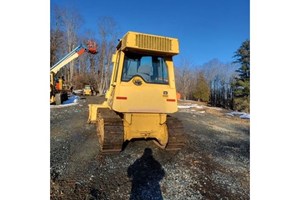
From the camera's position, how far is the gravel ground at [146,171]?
2346mm

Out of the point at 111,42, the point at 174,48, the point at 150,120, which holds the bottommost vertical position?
the point at 150,120

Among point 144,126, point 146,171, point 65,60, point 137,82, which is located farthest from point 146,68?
point 65,60

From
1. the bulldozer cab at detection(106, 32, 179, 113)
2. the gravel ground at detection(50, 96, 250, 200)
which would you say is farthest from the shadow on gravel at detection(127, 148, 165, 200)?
the bulldozer cab at detection(106, 32, 179, 113)

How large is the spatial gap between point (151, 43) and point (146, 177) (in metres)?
1.80

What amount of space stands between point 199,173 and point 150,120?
1089 mm

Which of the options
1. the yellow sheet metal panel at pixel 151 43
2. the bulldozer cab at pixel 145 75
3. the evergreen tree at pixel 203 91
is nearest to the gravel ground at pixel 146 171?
the bulldozer cab at pixel 145 75

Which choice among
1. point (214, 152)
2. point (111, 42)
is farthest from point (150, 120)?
point (111, 42)

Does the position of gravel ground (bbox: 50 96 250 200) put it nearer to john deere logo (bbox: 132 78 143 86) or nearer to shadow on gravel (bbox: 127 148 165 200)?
shadow on gravel (bbox: 127 148 165 200)

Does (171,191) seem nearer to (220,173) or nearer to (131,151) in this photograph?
(220,173)

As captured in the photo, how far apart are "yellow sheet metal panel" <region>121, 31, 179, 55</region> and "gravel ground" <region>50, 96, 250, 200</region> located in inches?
64.3

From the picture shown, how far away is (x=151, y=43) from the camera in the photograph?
303 centimetres

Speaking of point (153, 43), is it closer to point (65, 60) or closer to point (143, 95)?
point (143, 95)

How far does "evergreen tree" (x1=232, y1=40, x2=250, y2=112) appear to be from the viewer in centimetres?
1271
